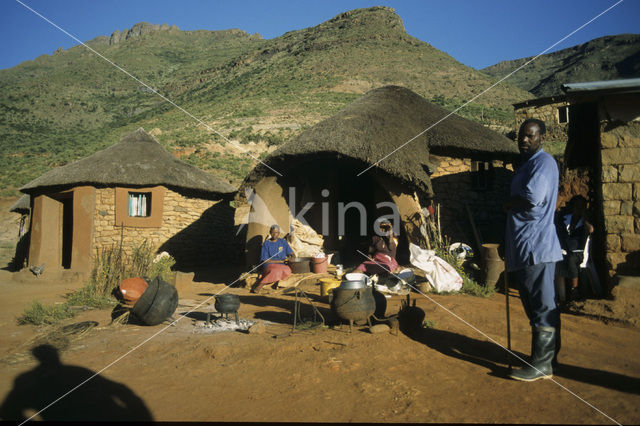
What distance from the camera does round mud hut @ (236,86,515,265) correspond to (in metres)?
8.06

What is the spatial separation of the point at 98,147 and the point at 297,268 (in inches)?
1061

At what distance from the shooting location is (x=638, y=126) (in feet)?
17.0

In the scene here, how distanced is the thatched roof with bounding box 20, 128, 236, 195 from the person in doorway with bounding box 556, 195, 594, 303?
407 inches

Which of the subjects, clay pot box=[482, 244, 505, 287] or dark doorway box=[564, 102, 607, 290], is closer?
dark doorway box=[564, 102, 607, 290]

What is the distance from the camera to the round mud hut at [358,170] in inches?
317

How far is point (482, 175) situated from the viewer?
1036 cm

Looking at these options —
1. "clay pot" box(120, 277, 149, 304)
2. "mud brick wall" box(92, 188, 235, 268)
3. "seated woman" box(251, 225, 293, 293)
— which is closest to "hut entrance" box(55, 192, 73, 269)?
"mud brick wall" box(92, 188, 235, 268)

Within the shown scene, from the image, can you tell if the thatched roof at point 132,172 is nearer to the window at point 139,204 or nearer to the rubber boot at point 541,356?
the window at point 139,204

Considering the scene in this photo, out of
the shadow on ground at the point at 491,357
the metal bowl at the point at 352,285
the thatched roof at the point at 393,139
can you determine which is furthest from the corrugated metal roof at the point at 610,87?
the metal bowl at the point at 352,285

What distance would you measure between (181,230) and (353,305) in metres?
9.33

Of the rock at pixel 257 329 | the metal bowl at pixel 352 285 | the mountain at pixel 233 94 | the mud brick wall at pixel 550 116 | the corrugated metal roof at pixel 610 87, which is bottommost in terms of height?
the rock at pixel 257 329

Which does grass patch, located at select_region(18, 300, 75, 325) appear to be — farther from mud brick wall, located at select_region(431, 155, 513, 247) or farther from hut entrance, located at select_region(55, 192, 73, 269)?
mud brick wall, located at select_region(431, 155, 513, 247)

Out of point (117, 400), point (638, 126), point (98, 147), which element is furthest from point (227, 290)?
point (98, 147)

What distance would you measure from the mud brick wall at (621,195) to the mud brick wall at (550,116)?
1544 cm
